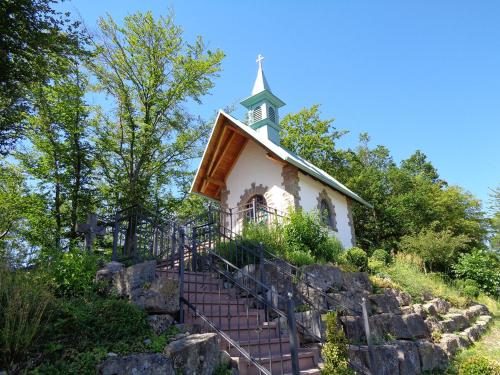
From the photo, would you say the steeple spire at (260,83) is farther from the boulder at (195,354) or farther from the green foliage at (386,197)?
the boulder at (195,354)

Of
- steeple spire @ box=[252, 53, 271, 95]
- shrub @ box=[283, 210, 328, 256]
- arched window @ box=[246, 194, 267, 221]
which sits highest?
steeple spire @ box=[252, 53, 271, 95]

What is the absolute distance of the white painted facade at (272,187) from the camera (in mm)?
12938

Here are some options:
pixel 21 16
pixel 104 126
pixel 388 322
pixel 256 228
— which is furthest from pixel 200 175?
pixel 388 322

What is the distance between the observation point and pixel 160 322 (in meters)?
5.14

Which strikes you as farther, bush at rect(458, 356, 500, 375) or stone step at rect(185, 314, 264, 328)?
bush at rect(458, 356, 500, 375)

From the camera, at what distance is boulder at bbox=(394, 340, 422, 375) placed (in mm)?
6848

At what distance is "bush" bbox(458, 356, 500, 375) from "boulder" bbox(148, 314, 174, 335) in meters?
5.51

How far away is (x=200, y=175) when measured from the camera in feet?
51.6

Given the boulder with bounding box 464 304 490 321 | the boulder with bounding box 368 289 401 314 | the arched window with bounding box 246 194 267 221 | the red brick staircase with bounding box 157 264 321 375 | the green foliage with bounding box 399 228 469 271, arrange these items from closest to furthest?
the red brick staircase with bounding box 157 264 321 375, the boulder with bounding box 368 289 401 314, the boulder with bounding box 464 304 490 321, the arched window with bounding box 246 194 267 221, the green foliage with bounding box 399 228 469 271

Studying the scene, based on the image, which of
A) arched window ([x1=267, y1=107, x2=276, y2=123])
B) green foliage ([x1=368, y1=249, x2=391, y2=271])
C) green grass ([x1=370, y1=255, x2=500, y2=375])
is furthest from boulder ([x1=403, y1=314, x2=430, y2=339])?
arched window ([x1=267, y1=107, x2=276, y2=123])

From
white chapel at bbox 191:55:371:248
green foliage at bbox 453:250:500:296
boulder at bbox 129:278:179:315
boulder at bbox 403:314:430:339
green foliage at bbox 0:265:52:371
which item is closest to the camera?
green foliage at bbox 0:265:52:371

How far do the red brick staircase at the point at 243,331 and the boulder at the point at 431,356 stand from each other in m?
3.14

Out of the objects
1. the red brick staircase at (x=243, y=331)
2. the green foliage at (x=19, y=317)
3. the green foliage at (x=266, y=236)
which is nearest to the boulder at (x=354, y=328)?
the red brick staircase at (x=243, y=331)

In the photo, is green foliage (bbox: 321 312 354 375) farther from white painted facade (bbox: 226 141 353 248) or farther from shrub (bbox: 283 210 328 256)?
white painted facade (bbox: 226 141 353 248)
